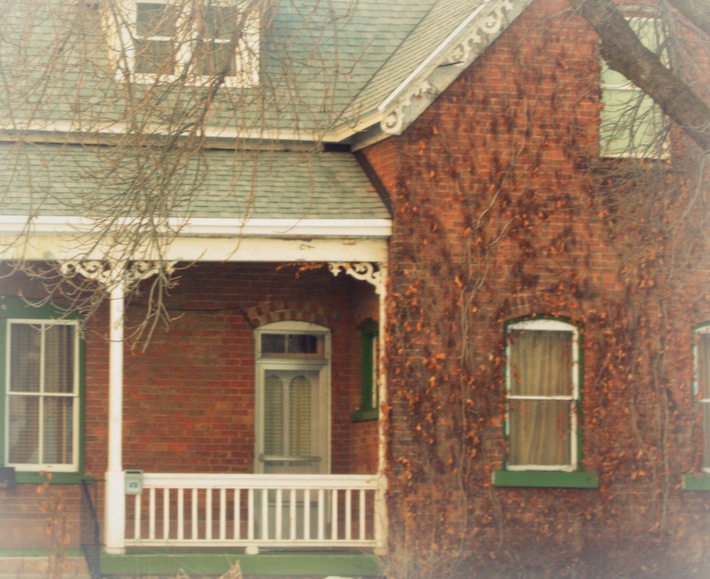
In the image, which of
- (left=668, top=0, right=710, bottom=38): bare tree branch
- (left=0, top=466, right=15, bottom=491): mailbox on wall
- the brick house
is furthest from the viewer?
(left=0, top=466, right=15, bottom=491): mailbox on wall

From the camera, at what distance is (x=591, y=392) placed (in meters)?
13.0

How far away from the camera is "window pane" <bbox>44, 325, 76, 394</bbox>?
46.6ft

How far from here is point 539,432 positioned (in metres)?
13.1

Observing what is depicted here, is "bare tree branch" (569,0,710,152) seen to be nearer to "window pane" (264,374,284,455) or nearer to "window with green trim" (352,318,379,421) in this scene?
"window with green trim" (352,318,379,421)

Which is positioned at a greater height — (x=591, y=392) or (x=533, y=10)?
(x=533, y=10)

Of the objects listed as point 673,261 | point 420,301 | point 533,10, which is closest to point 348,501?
point 420,301

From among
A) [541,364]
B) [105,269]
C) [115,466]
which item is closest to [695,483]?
[541,364]

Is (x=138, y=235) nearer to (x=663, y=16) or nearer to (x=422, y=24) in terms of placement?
(x=663, y=16)

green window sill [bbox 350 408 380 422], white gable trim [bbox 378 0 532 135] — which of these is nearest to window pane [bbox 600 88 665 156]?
white gable trim [bbox 378 0 532 135]

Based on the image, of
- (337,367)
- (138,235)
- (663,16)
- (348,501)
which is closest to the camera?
(138,235)

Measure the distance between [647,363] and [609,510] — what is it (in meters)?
1.60

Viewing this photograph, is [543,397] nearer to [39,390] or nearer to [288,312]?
[288,312]

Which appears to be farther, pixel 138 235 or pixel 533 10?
pixel 533 10

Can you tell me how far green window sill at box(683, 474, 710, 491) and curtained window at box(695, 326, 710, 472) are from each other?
0.26 metres
